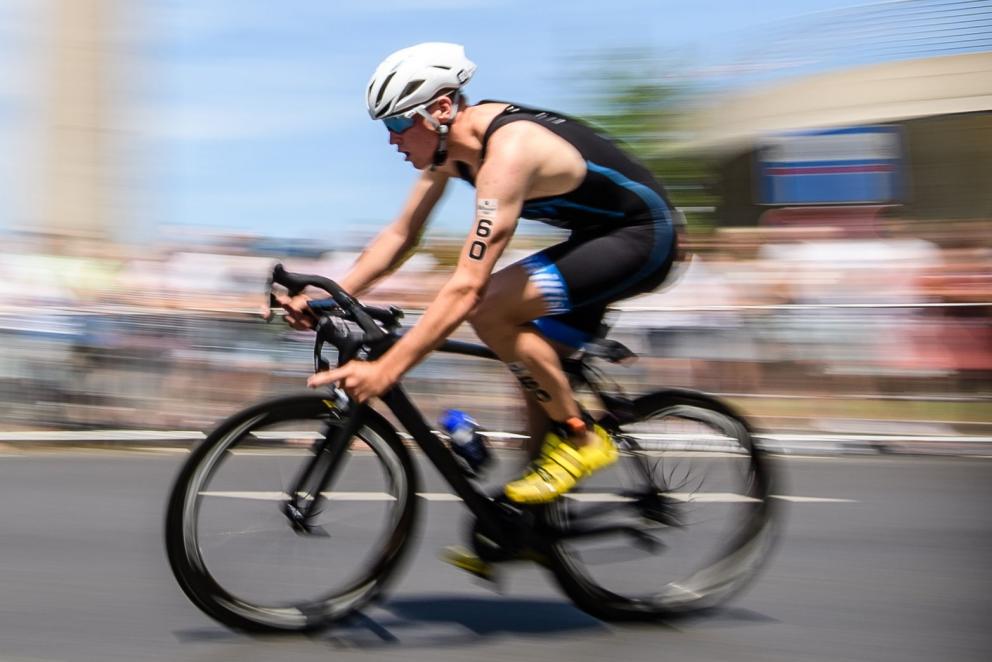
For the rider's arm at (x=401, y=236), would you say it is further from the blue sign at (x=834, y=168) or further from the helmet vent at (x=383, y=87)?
the blue sign at (x=834, y=168)

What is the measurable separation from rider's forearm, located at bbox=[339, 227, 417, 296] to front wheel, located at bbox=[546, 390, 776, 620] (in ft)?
3.04

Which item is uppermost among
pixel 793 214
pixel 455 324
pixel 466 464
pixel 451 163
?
pixel 451 163

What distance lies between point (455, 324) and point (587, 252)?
1.74 feet

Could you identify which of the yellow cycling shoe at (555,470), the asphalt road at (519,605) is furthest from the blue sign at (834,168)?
the yellow cycling shoe at (555,470)

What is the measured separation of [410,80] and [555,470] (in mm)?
1274

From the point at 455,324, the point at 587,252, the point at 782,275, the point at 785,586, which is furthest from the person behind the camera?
the point at 782,275

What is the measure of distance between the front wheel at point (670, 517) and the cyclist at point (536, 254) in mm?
192

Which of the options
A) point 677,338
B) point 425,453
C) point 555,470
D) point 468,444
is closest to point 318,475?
point 425,453

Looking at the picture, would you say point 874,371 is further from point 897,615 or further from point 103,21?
point 103,21

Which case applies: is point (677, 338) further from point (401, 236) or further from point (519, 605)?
point (401, 236)

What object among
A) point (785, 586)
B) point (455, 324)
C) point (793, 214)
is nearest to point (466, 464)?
point (455, 324)

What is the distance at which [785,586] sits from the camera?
5.16 m

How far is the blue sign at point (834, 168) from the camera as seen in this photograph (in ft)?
86.3

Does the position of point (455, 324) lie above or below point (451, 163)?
below
